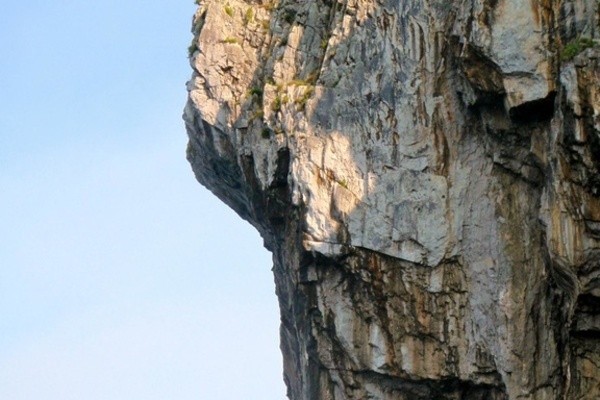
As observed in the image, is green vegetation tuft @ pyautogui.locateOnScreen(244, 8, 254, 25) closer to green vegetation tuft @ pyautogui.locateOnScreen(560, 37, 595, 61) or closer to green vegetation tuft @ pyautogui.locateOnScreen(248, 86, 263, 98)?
green vegetation tuft @ pyautogui.locateOnScreen(248, 86, 263, 98)

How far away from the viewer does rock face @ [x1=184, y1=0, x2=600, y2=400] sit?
31.9m

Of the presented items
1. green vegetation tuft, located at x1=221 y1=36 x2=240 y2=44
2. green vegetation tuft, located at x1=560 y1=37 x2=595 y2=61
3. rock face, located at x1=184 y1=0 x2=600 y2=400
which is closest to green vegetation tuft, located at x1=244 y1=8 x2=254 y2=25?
green vegetation tuft, located at x1=221 y1=36 x2=240 y2=44

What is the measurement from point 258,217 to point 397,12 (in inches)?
326

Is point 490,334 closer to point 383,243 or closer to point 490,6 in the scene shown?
point 383,243

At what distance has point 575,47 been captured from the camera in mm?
31422

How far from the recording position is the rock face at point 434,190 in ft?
105

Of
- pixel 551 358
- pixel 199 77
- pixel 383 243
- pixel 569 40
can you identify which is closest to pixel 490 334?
pixel 551 358

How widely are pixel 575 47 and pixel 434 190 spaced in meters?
6.06

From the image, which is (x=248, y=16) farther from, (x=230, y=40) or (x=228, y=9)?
(x=230, y=40)

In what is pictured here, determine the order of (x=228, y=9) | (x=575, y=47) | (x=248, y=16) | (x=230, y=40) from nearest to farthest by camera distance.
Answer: (x=575, y=47) < (x=230, y=40) < (x=248, y=16) < (x=228, y=9)

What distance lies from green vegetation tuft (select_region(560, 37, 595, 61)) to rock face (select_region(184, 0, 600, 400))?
5cm

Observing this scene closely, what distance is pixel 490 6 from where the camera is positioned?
33.1 metres

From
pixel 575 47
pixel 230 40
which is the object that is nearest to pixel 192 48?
pixel 230 40

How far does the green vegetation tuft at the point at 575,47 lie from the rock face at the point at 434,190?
0.17 ft
